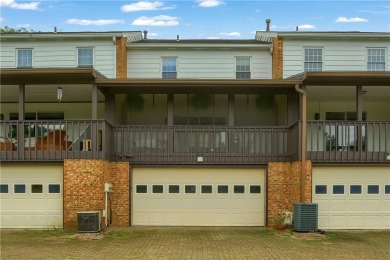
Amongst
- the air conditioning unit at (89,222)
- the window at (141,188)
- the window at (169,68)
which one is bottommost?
the air conditioning unit at (89,222)

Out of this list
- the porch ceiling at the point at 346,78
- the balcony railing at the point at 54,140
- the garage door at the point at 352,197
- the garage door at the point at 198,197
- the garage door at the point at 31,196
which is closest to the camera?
the porch ceiling at the point at 346,78

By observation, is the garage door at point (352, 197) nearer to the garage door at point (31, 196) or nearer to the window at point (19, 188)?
the garage door at point (31, 196)

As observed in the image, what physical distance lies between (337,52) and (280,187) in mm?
7206

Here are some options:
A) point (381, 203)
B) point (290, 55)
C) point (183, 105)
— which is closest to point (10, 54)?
point (183, 105)

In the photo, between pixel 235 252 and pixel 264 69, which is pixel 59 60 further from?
pixel 235 252

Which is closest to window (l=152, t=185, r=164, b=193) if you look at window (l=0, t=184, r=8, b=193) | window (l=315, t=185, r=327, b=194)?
window (l=0, t=184, r=8, b=193)

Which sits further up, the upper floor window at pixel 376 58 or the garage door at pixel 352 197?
the upper floor window at pixel 376 58

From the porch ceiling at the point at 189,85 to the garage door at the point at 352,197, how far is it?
3.22 metres

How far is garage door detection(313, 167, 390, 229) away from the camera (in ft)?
50.4

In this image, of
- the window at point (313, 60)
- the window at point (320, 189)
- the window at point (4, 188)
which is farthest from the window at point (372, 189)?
the window at point (4, 188)

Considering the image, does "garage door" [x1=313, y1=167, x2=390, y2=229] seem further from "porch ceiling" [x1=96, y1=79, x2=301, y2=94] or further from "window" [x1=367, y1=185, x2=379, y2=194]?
"porch ceiling" [x1=96, y1=79, x2=301, y2=94]

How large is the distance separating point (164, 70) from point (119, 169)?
5831mm

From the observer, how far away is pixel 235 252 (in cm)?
1149

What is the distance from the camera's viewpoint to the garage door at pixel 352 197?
15.4 m
